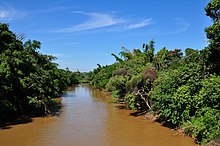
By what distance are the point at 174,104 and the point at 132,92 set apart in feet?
22.4

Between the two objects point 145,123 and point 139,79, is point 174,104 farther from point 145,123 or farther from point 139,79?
point 139,79

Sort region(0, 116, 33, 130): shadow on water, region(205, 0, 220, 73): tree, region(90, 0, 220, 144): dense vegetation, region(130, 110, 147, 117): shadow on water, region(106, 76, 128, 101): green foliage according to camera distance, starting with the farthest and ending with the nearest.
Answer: region(106, 76, 128, 101): green foliage → region(130, 110, 147, 117): shadow on water → region(0, 116, 33, 130): shadow on water → region(205, 0, 220, 73): tree → region(90, 0, 220, 144): dense vegetation

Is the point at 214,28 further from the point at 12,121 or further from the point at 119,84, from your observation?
the point at 12,121

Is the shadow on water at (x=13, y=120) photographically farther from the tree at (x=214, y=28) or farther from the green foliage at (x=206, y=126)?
the tree at (x=214, y=28)

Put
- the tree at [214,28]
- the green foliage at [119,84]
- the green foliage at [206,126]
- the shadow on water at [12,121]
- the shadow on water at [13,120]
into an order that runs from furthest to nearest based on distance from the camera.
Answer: the green foliage at [119,84], the shadow on water at [13,120], the shadow on water at [12,121], the tree at [214,28], the green foliage at [206,126]

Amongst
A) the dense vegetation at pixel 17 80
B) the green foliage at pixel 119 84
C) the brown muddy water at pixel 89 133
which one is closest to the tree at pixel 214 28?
the brown muddy water at pixel 89 133

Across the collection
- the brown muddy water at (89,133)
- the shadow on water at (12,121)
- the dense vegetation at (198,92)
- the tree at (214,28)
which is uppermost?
the tree at (214,28)

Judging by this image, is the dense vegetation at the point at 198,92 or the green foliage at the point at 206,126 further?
the dense vegetation at the point at 198,92

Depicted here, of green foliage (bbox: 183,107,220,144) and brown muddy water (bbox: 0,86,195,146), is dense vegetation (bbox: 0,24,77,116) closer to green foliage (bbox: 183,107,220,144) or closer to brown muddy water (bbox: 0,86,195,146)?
brown muddy water (bbox: 0,86,195,146)

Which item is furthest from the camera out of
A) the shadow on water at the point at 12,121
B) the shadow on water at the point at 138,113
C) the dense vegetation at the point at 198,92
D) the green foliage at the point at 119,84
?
the green foliage at the point at 119,84

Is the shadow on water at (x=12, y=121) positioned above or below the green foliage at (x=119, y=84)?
below

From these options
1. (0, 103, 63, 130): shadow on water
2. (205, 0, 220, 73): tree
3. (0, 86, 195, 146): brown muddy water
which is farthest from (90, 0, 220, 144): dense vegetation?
(0, 103, 63, 130): shadow on water

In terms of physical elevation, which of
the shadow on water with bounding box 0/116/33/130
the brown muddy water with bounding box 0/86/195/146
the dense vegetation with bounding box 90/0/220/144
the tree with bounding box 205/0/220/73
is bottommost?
the brown muddy water with bounding box 0/86/195/146

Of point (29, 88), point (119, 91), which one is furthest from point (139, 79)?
point (29, 88)
